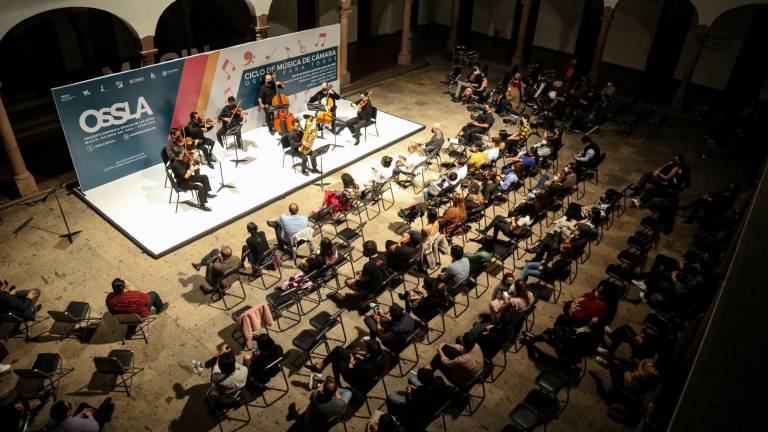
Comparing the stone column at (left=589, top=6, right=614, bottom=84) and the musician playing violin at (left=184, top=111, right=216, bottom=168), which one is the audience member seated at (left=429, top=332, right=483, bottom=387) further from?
the stone column at (left=589, top=6, right=614, bottom=84)

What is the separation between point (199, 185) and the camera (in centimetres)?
1030

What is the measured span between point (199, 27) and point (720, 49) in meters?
17.0

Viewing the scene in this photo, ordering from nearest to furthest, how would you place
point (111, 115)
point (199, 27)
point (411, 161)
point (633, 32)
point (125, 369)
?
point (125, 369) < point (111, 115) < point (411, 161) < point (199, 27) < point (633, 32)

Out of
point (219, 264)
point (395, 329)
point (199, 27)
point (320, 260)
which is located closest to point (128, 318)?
point (219, 264)

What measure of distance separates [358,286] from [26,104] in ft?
39.1

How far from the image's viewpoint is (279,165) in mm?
12375

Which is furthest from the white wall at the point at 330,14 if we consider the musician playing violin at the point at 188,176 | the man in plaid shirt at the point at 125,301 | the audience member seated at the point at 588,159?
the man in plaid shirt at the point at 125,301

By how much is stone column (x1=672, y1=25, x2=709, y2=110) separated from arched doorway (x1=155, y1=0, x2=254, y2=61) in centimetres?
1341

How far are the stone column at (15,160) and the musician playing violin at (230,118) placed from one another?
3.78 metres

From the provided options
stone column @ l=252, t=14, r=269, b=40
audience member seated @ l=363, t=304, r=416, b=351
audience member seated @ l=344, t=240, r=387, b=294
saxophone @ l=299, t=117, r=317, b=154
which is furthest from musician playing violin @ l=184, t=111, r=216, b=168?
audience member seated @ l=363, t=304, r=416, b=351

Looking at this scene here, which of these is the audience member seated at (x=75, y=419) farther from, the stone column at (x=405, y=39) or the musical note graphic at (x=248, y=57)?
the stone column at (x=405, y=39)

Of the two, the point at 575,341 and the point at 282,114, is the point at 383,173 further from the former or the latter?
the point at 575,341

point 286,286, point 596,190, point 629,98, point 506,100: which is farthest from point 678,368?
point 629,98

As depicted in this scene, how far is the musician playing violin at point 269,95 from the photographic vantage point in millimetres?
13391
